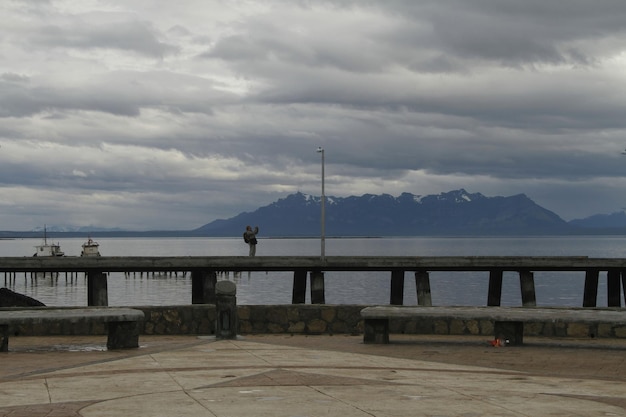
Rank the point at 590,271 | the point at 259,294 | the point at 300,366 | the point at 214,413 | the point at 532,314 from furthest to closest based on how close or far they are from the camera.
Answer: the point at 259,294 → the point at 590,271 → the point at 532,314 → the point at 300,366 → the point at 214,413

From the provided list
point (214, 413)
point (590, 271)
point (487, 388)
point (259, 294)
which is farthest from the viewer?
point (259, 294)

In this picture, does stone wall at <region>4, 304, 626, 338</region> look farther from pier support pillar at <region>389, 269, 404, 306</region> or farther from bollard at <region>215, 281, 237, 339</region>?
pier support pillar at <region>389, 269, 404, 306</region>

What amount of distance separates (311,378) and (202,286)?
12.3 m

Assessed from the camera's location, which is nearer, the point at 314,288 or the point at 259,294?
the point at 314,288

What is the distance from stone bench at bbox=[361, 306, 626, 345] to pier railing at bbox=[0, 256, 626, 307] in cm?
733

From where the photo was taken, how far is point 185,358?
13883 mm

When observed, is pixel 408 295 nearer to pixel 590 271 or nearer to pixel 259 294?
pixel 259 294

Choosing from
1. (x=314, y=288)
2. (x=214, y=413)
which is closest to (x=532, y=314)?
(x=214, y=413)

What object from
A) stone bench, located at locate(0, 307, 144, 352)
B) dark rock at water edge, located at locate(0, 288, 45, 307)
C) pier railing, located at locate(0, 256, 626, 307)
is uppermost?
pier railing, located at locate(0, 256, 626, 307)

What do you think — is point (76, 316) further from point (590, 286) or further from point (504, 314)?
point (590, 286)

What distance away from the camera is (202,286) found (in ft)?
77.3

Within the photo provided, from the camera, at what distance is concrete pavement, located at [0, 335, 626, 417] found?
935 cm

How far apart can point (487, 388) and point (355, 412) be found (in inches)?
99.1

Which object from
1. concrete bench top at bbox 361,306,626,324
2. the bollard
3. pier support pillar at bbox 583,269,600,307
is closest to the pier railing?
pier support pillar at bbox 583,269,600,307
